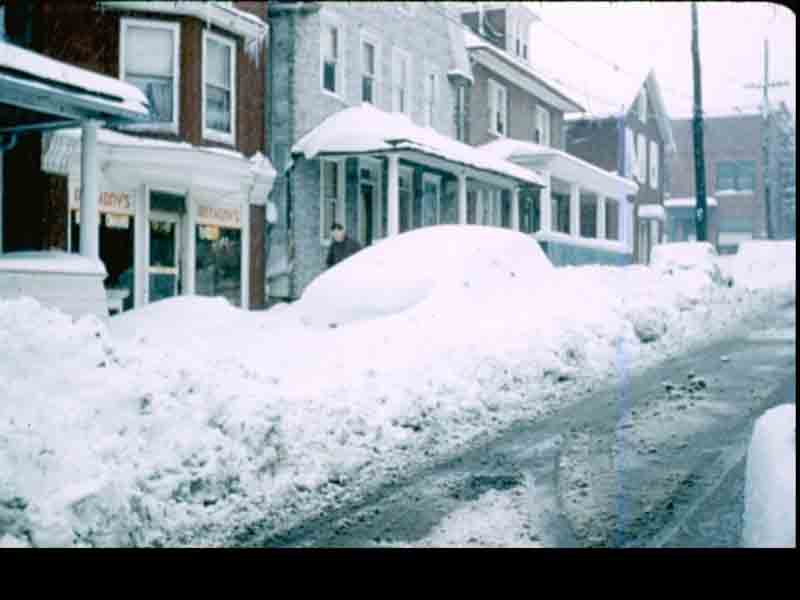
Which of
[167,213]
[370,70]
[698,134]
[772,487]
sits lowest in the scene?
[772,487]

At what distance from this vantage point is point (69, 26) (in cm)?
1491

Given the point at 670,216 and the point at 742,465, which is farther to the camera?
the point at 670,216

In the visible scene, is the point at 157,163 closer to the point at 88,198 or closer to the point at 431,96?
the point at 88,198

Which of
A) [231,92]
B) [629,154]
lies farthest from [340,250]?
[629,154]

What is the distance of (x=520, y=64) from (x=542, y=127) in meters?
4.77

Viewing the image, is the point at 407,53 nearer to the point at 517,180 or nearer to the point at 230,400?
the point at 517,180

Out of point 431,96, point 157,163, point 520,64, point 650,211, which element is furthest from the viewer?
point 650,211

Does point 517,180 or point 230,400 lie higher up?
point 517,180

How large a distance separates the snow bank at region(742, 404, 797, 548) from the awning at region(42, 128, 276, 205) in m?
12.0

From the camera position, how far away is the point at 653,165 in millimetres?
44281

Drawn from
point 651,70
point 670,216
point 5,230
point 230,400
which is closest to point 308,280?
point 5,230

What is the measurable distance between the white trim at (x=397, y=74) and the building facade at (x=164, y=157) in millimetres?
5122

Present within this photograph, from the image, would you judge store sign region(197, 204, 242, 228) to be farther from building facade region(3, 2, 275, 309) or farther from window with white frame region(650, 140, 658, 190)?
window with white frame region(650, 140, 658, 190)

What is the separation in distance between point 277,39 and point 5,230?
8006mm
